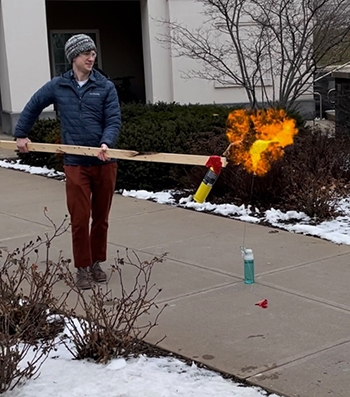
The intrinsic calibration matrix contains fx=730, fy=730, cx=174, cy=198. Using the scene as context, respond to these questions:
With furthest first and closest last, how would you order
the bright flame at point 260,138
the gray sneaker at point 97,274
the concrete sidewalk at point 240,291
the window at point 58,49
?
the window at point 58,49 → the bright flame at point 260,138 → the gray sneaker at point 97,274 → the concrete sidewalk at point 240,291

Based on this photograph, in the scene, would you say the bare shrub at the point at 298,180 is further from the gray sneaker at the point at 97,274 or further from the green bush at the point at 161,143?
the gray sneaker at the point at 97,274

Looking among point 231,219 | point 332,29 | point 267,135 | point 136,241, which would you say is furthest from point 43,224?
point 332,29

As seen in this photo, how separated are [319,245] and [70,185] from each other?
2464 millimetres

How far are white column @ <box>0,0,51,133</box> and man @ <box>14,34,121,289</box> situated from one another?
10571mm

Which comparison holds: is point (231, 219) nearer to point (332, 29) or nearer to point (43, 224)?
point (43, 224)

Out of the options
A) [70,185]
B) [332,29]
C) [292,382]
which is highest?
[332,29]

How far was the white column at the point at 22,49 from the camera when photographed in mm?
15523

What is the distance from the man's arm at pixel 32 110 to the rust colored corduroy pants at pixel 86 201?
0.43 metres

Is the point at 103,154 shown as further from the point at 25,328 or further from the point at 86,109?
the point at 25,328

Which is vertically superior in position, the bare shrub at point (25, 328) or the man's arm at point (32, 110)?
the man's arm at point (32, 110)

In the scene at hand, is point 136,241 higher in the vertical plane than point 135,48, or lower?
lower

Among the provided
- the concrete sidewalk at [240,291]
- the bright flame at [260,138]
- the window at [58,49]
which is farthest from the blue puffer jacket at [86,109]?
the window at [58,49]

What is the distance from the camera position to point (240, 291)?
17.9ft

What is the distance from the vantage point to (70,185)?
5.47 meters
